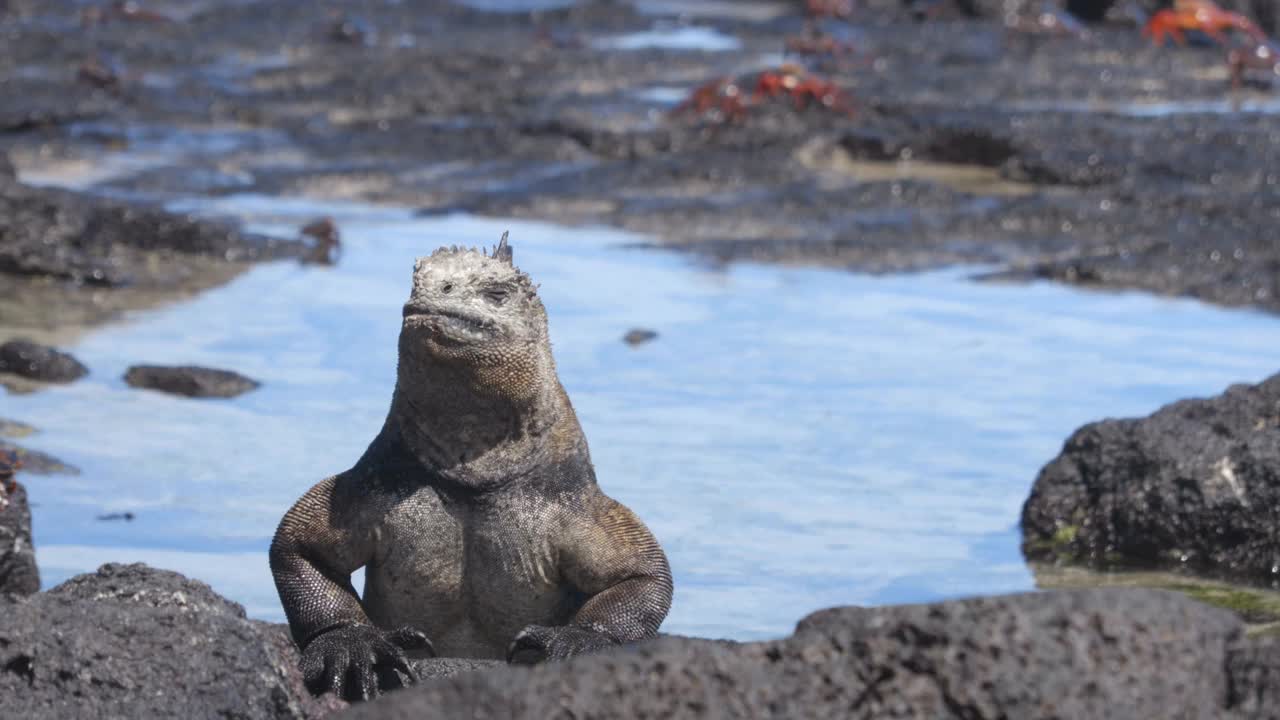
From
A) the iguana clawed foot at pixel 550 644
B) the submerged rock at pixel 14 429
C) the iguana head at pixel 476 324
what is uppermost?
the iguana head at pixel 476 324

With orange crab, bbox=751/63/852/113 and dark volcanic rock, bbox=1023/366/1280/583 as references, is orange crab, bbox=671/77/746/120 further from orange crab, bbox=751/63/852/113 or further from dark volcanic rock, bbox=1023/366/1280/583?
dark volcanic rock, bbox=1023/366/1280/583

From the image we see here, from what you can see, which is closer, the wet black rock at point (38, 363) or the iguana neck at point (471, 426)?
the iguana neck at point (471, 426)

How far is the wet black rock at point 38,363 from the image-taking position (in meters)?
11.2

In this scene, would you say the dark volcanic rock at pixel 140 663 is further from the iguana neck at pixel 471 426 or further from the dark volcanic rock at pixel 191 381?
the dark volcanic rock at pixel 191 381

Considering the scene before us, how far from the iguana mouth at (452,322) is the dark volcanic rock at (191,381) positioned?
6.39 m

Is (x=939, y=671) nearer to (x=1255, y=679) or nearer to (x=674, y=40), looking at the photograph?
(x=1255, y=679)

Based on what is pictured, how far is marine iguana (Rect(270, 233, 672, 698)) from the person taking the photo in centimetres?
491

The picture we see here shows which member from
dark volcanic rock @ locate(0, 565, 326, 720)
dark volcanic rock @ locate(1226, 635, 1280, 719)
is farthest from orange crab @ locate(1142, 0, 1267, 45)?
dark volcanic rock @ locate(1226, 635, 1280, 719)

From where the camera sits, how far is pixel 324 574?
5.11 meters

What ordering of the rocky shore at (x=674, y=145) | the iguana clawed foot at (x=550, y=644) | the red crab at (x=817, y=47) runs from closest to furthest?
the iguana clawed foot at (x=550, y=644) → the rocky shore at (x=674, y=145) → the red crab at (x=817, y=47)

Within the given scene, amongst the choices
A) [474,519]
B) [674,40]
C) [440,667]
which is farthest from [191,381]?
[674,40]

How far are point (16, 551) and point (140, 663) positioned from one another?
2.65 metres

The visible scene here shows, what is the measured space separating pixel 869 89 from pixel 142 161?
8067 mm

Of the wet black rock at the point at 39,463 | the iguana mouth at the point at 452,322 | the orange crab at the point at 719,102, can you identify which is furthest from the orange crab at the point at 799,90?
the iguana mouth at the point at 452,322
